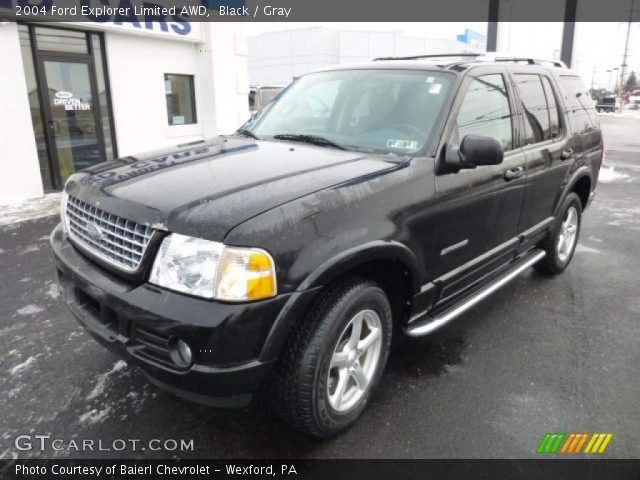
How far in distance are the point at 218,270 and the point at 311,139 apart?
1571 mm

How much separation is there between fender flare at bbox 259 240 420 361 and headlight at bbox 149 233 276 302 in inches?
4.8

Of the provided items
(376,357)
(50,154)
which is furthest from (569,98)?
(50,154)

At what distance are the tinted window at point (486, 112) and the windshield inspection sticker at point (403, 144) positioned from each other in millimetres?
248

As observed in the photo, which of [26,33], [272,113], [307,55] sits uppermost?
[307,55]

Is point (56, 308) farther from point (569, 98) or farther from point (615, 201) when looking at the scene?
point (615, 201)

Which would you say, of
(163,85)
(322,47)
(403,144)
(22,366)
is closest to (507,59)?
(403,144)

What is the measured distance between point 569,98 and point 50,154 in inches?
317

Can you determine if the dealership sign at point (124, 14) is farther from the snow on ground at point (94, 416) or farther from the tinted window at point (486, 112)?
the tinted window at point (486, 112)

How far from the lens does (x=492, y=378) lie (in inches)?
128

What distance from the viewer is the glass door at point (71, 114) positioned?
863 cm

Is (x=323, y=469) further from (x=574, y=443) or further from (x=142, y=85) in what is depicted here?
(x=142, y=85)

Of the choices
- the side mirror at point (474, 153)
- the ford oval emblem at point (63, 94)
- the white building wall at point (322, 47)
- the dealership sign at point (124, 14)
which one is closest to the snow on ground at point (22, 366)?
the side mirror at point (474, 153)

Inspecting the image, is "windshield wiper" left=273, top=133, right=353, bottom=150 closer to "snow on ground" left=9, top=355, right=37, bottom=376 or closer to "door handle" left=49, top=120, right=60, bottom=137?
"snow on ground" left=9, top=355, right=37, bottom=376

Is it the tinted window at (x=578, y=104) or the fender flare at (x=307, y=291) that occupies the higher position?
the tinted window at (x=578, y=104)
